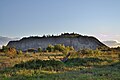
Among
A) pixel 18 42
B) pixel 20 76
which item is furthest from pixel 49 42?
pixel 20 76

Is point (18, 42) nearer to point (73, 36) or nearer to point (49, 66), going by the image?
point (73, 36)

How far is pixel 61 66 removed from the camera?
2003cm

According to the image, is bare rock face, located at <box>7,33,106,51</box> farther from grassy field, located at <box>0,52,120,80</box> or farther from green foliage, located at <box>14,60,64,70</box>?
green foliage, located at <box>14,60,64,70</box>

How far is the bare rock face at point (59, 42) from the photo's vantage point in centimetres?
8269

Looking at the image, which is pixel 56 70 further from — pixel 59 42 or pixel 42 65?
pixel 59 42

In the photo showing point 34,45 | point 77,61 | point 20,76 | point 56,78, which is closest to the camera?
point 56,78

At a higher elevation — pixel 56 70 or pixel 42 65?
pixel 42 65

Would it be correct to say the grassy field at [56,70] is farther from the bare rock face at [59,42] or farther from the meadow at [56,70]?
the bare rock face at [59,42]

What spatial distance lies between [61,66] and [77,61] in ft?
15.3

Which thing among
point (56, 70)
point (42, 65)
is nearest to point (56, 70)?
point (56, 70)

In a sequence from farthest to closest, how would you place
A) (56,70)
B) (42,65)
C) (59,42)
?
1. (59,42)
2. (42,65)
3. (56,70)

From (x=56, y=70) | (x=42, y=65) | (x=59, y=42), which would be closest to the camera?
(x=56, y=70)

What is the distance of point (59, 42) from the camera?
83375 millimetres

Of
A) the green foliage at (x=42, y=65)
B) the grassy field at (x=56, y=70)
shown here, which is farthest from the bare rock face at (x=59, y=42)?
the green foliage at (x=42, y=65)
